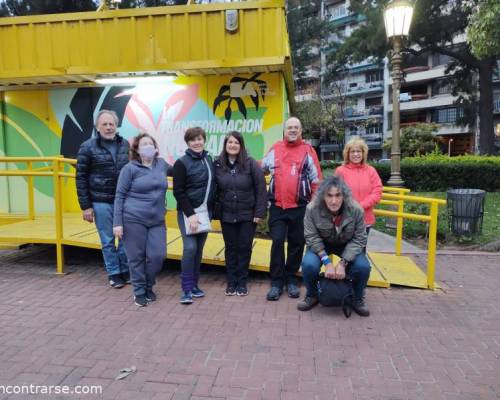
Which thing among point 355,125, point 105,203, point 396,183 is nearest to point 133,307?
point 105,203

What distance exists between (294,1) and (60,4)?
710 inches

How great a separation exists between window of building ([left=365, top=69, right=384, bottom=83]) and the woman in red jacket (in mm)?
47738

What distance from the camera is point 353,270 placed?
4078mm

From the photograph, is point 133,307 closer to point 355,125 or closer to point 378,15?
point 378,15

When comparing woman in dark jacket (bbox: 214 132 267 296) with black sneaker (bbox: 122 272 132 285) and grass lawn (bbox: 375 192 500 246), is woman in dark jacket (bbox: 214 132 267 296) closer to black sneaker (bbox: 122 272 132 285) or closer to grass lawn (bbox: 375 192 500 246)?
black sneaker (bbox: 122 272 132 285)

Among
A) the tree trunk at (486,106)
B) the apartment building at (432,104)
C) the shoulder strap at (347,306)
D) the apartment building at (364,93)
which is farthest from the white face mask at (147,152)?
the apartment building at (432,104)

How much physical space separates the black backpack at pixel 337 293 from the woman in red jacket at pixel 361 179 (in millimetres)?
757

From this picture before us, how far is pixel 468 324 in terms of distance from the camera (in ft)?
12.8

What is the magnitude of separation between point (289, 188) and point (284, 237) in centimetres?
52

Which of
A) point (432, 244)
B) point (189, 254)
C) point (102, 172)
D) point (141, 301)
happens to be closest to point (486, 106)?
point (432, 244)

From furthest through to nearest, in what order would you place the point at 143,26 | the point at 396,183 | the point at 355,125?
the point at 355,125, the point at 396,183, the point at 143,26

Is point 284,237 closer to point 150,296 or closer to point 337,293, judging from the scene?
point 337,293

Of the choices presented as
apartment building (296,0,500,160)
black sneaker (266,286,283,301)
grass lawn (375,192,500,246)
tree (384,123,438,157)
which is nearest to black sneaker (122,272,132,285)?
black sneaker (266,286,283,301)

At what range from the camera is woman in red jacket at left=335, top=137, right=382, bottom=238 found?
14.8ft
